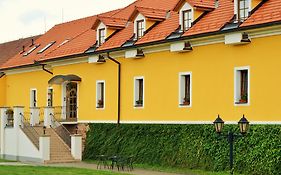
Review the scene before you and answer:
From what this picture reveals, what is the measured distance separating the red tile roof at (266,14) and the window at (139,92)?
823cm

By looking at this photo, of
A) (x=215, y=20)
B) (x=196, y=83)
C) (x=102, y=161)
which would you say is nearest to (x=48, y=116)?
(x=102, y=161)

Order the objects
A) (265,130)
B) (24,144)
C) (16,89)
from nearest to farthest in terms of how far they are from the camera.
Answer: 1. (265,130)
2. (24,144)
3. (16,89)

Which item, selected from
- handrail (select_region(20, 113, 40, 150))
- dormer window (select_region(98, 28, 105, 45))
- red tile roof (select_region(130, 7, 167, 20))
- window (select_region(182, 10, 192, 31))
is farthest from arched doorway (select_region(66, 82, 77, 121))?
window (select_region(182, 10, 192, 31))

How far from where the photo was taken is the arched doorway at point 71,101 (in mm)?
38906

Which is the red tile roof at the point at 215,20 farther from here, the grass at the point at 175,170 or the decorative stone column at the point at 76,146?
the decorative stone column at the point at 76,146

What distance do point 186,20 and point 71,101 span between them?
11.3 metres

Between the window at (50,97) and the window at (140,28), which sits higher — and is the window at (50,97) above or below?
below

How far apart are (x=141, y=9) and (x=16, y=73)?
14.8 metres

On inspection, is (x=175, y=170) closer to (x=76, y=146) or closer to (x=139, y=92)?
(x=139, y=92)

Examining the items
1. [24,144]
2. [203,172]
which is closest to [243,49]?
[203,172]

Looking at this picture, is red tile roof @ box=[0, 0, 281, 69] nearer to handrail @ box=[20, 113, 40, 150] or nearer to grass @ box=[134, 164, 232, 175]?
handrail @ box=[20, 113, 40, 150]

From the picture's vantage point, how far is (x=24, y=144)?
37.1 meters

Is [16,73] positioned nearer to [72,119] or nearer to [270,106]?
[72,119]

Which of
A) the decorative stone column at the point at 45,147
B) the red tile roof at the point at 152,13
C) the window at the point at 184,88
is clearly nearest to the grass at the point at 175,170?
the window at the point at 184,88
